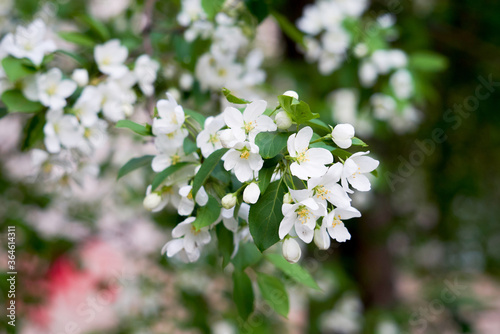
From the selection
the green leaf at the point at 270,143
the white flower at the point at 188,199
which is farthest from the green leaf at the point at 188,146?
the green leaf at the point at 270,143

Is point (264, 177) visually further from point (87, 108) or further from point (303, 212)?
A: point (87, 108)

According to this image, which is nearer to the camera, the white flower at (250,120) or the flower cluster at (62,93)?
the white flower at (250,120)

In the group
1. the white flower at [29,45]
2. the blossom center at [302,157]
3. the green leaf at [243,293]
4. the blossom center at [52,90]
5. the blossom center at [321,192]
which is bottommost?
the green leaf at [243,293]

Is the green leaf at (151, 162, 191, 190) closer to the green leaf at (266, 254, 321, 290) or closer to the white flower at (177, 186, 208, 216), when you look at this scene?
the white flower at (177, 186, 208, 216)

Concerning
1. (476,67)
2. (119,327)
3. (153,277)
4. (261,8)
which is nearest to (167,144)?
(261,8)

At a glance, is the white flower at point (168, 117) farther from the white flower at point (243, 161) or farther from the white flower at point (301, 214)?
the white flower at point (301, 214)

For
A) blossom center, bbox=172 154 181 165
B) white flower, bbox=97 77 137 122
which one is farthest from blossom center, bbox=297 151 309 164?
white flower, bbox=97 77 137 122

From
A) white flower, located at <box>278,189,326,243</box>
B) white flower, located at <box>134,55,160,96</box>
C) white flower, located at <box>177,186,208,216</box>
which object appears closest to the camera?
white flower, located at <box>278,189,326,243</box>
